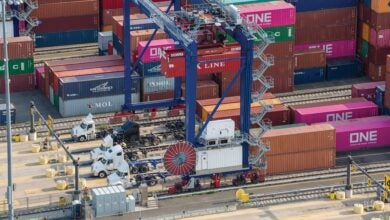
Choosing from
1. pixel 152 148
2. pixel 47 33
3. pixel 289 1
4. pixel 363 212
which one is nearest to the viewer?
pixel 363 212

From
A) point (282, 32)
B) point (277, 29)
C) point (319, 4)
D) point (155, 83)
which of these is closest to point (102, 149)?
point (155, 83)

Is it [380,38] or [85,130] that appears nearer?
[85,130]

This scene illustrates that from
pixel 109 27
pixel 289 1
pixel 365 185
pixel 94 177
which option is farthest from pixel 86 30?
pixel 365 185

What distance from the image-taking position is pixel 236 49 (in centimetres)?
11369

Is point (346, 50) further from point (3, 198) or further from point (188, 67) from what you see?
point (3, 198)

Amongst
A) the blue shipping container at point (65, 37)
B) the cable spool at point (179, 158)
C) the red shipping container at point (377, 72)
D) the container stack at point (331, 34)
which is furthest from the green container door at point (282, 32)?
the blue shipping container at point (65, 37)

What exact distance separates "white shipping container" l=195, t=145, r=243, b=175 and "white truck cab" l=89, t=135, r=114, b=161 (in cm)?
807

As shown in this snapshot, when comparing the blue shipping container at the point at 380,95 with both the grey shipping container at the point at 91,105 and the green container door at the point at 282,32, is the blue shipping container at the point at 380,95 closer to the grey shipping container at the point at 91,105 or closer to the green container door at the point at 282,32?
the green container door at the point at 282,32

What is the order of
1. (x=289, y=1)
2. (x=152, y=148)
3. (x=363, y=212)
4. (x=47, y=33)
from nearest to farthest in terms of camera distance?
(x=363, y=212) < (x=152, y=148) < (x=289, y=1) < (x=47, y=33)

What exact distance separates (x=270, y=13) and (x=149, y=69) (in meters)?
12.0

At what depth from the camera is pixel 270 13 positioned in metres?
130

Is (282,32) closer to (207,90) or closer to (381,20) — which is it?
(207,90)

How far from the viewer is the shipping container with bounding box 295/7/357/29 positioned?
13725cm

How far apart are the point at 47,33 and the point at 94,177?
113ft
